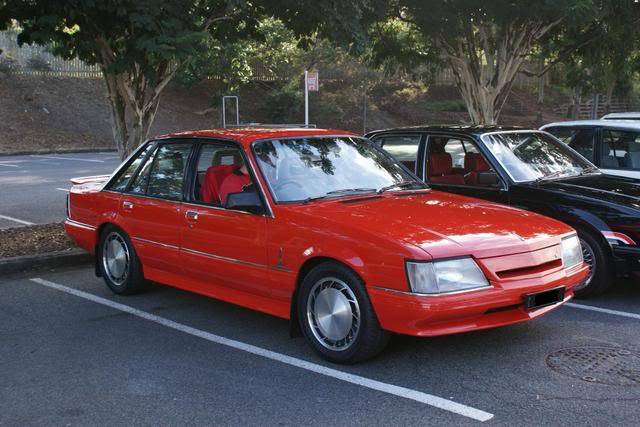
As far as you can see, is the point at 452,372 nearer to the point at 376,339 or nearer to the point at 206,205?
the point at 376,339

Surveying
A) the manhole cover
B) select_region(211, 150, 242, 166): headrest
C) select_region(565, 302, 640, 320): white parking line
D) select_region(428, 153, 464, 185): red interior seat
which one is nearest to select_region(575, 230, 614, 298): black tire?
select_region(565, 302, 640, 320): white parking line

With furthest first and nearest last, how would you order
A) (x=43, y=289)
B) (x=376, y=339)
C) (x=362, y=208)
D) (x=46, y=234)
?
(x=46, y=234)
(x=43, y=289)
(x=362, y=208)
(x=376, y=339)

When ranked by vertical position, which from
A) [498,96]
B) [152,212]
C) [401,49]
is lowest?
[152,212]

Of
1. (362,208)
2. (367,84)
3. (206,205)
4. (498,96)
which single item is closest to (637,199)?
(362,208)

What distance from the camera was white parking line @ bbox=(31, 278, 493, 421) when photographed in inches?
164

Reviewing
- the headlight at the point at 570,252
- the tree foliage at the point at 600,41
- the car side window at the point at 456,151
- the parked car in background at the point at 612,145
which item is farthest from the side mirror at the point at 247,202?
the tree foliage at the point at 600,41

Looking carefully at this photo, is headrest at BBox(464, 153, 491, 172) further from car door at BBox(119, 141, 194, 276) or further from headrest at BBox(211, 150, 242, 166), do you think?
car door at BBox(119, 141, 194, 276)

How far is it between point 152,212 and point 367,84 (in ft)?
85.7

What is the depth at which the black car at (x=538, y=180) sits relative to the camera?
646cm

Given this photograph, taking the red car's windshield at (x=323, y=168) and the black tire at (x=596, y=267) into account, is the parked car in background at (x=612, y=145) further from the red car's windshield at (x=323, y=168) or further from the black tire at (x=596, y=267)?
the red car's windshield at (x=323, y=168)

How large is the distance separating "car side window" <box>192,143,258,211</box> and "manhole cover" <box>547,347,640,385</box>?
2683 mm

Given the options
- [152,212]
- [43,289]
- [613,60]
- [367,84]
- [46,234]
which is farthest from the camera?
[367,84]

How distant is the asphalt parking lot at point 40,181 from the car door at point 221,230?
547 cm

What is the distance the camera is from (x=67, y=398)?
4.35m
